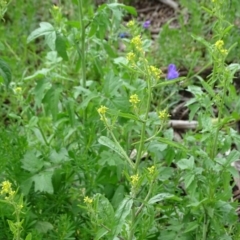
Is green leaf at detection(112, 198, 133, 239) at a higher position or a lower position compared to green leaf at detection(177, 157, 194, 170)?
higher

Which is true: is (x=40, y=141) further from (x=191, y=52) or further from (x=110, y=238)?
(x=191, y=52)

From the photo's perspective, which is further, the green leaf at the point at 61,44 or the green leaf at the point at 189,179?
the green leaf at the point at 61,44

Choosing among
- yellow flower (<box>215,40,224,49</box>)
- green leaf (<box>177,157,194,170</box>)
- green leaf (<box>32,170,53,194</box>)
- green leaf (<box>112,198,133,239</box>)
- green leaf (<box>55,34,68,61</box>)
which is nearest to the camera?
green leaf (<box>112,198,133,239</box>)

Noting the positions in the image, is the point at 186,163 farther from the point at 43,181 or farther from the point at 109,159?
the point at 43,181

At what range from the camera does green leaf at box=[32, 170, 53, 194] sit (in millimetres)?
2529

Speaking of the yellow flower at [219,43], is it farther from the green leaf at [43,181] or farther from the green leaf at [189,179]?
the green leaf at [43,181]

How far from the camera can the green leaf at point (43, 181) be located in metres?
2.53

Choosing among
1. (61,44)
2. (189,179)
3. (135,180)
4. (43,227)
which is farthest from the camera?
(61,44)

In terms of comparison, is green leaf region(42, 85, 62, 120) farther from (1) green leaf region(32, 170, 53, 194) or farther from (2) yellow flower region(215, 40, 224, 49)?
(2) yellow flower region(215, 40, 224, 49)

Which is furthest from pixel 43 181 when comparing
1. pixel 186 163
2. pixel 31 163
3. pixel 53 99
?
pixel 186 163

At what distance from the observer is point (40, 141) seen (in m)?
3.03

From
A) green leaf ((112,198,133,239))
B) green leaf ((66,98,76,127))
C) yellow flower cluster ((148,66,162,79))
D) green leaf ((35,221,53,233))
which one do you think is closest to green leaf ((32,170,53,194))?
green leaf ((35,221,53,233))

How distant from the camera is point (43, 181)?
8.44ft

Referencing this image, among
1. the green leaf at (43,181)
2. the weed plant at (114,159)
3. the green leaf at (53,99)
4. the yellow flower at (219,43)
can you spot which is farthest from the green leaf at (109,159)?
the yellow flower at (219,43)
